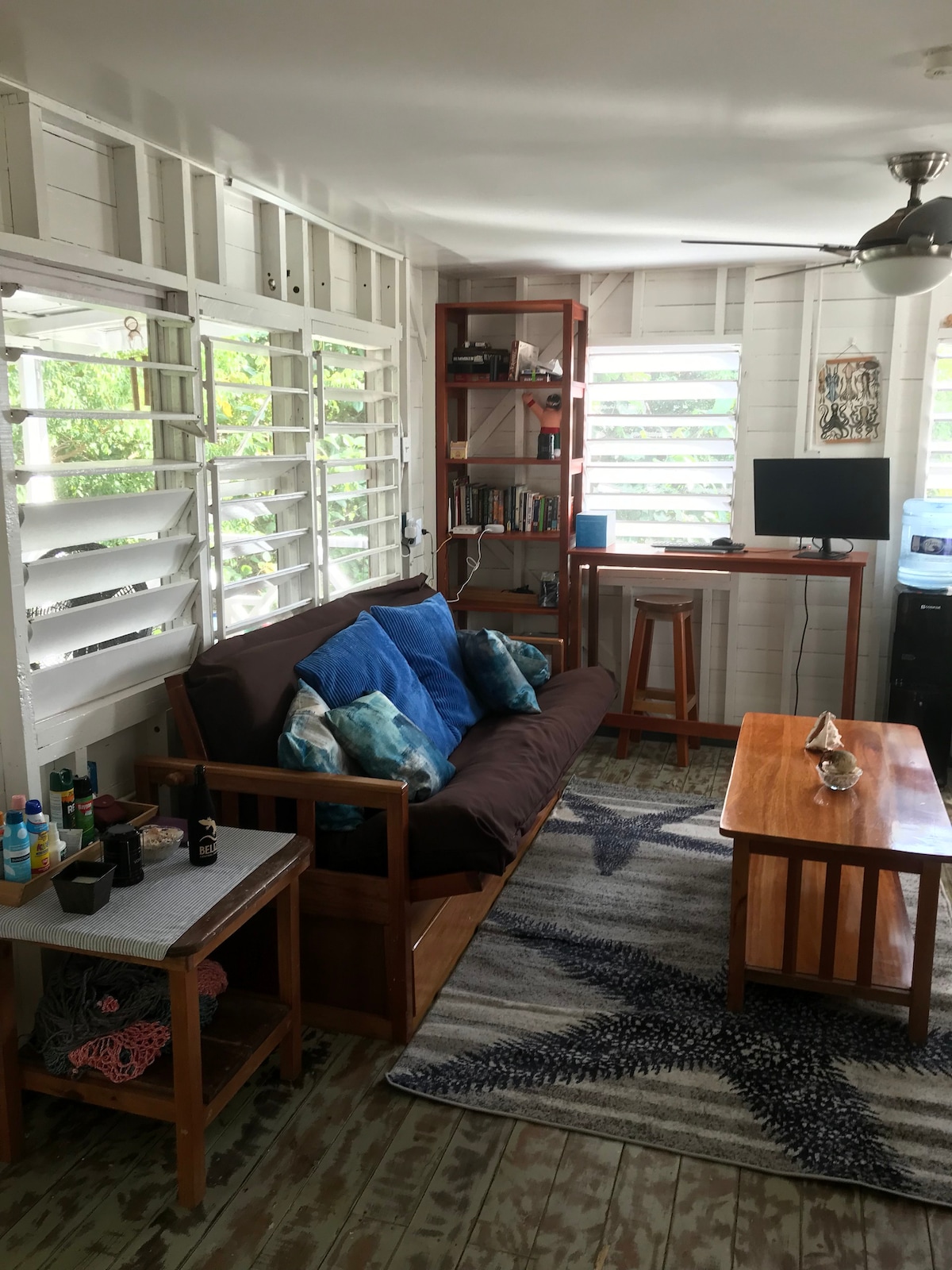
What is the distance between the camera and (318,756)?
250 centimetres

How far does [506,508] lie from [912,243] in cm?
244

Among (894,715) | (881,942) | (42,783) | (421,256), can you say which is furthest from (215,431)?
(894,715)

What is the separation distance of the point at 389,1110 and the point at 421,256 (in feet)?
11.4

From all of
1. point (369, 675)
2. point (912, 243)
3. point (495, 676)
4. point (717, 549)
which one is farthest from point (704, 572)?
point (369, 675)

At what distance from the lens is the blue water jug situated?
4277 mm

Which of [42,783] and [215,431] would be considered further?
[215,431]

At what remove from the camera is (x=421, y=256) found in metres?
4.32

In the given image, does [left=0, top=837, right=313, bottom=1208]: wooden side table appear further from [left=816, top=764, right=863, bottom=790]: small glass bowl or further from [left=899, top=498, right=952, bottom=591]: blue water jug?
[left=899, top=498, right=952, bottom=591]: blue water jug

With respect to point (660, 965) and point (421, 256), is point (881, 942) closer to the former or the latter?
point (660, 965)

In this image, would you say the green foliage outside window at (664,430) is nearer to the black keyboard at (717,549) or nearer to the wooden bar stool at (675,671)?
the black keyboard at (717,549)

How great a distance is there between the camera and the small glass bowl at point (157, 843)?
2.17 m

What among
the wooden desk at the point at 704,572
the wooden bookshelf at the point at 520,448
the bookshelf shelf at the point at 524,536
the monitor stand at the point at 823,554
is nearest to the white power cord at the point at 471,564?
the wooden bookshelf at the point at 520,448

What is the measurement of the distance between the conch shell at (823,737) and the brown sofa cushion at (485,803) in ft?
2.54

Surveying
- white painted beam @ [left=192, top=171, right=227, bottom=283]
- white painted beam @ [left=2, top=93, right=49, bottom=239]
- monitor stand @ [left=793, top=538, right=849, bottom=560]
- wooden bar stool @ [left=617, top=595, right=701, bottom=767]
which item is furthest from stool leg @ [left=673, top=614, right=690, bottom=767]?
→ white painted beam @ [left=2, top=93, right=49, bottom=239]
